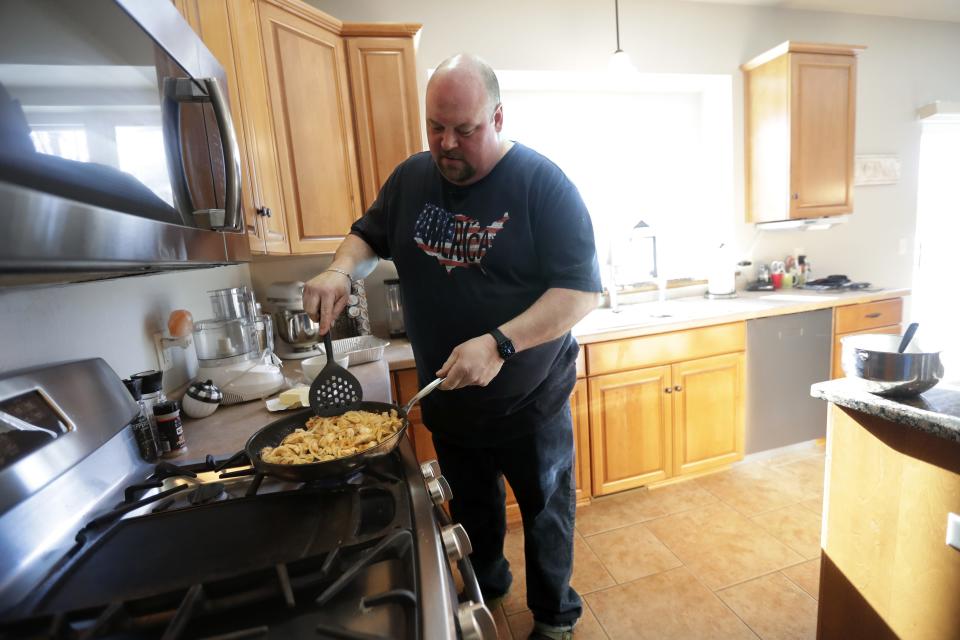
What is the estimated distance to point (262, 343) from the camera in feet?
5.57

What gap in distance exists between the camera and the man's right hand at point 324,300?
98 centimetres

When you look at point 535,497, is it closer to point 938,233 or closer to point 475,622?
point 475,622

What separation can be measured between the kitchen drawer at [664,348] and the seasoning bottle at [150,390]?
155 cm

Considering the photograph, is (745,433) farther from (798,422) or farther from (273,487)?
(273,487)

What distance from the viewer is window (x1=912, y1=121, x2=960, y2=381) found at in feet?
10.7

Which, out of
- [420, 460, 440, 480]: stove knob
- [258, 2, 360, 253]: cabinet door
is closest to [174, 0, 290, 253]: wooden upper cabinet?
[258, 2, 360, 253]: cabinet door

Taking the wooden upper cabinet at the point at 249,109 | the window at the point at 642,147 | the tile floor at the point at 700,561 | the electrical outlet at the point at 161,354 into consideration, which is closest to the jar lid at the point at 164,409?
the electrical outlet at the point at 161,354

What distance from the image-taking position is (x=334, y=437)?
0.79m

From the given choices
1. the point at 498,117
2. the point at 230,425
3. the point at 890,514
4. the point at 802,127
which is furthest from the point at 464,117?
the point at 802,127

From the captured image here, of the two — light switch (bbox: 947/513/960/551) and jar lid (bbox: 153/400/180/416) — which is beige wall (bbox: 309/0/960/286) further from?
light switch (bbox: 947/513/960/551)

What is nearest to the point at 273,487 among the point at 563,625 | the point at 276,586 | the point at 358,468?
the point at 358,468

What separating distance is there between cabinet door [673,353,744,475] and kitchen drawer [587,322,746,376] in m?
0.05

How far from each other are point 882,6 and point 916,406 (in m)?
3.28

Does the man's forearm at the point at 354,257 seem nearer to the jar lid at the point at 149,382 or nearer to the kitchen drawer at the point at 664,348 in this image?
the jar lid at the point at 149,382
